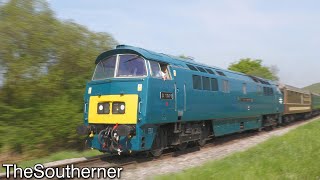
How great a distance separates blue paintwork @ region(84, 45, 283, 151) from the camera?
1016cm

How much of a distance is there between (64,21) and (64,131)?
14.7ft

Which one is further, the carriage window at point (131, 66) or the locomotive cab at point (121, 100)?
the carriage window at point (131, 66)

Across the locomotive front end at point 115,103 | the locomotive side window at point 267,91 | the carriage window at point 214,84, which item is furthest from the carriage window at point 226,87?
the locomotive side window at point 267,91

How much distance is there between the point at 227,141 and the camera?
16906mm

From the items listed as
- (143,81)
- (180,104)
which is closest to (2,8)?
(143,81)

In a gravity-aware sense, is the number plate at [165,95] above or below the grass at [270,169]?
above

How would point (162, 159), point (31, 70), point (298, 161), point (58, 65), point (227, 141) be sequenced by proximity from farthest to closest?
point (227, 141)
point (58, 65)
point (31, 70)
point (162, 159)
point (298, 161)

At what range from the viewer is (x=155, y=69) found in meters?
11.0

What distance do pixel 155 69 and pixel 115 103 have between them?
1.59 m

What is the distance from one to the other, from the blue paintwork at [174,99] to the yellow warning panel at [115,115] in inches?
6.0

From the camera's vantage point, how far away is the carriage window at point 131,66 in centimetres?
1063

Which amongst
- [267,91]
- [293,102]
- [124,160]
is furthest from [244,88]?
[293,102]

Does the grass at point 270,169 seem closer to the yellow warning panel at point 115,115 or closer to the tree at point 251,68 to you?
the yellow warning panel at point 115,115

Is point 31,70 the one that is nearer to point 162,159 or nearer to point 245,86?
point 162,159
